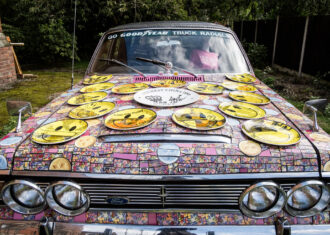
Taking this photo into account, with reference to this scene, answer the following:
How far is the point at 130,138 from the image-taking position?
1.60 m

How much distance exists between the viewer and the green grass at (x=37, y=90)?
21.2ft

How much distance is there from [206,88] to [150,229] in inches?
53.7

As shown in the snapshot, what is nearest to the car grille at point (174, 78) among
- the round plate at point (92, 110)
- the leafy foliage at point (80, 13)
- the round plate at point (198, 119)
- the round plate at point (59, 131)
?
the round plate at point (92, 110)

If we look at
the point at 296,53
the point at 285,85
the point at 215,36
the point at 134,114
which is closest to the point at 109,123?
the point at 134,114

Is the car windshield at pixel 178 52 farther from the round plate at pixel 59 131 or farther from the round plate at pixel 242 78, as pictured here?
the round plate at pixel 59 131

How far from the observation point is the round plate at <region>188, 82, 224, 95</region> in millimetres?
2330

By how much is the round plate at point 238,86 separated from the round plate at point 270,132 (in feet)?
2.24

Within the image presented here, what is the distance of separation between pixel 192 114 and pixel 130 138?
1.61ft

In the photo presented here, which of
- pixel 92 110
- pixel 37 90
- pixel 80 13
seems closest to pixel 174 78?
pixel 92 110

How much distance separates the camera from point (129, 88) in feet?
7.99

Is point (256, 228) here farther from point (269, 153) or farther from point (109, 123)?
point (109, 123)

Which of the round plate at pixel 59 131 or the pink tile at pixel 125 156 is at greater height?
the round plate at pixel 59 131

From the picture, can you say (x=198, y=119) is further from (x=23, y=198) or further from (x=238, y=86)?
(x=23, y=198)

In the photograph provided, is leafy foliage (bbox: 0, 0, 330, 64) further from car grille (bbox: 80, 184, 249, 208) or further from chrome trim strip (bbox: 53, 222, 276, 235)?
chrome trim strip (bbox: 53, 222, 276, 235)
